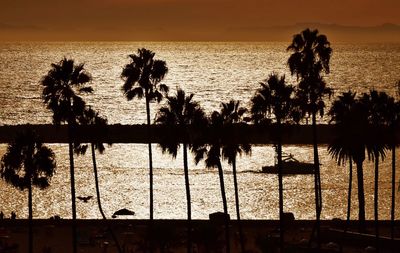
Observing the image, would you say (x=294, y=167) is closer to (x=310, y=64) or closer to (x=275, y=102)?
(x=310, y=64)

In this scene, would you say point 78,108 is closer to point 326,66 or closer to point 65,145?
point 326,66

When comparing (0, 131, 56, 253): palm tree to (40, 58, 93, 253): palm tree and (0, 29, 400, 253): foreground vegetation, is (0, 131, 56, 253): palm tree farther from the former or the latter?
(40, 58, 93, 253): palm tree

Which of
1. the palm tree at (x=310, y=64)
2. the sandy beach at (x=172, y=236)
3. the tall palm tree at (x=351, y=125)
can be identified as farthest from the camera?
the tall palm tree at (x=351, y=125)

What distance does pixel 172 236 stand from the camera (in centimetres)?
5284

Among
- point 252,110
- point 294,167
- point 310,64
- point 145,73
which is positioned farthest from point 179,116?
point 294,167

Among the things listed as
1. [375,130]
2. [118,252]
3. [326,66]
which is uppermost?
[326,66]

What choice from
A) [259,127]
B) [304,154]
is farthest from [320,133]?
[259,127]

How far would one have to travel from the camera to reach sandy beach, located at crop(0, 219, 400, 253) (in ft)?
176

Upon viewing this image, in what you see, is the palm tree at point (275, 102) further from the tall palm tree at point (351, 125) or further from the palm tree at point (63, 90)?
the palm tree at point (63, 90)

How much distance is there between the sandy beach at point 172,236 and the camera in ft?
176

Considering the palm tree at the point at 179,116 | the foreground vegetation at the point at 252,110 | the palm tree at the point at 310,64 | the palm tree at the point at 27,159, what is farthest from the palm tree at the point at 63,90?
the palm tree at the point at 310,64

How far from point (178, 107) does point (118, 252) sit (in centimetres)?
1329

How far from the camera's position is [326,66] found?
185ft

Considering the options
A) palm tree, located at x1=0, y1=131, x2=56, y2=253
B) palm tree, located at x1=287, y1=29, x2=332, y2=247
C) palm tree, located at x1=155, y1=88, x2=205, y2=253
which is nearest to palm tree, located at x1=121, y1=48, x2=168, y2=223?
palm tree, located at x1=155, y1=88, x2=205, y2=253
